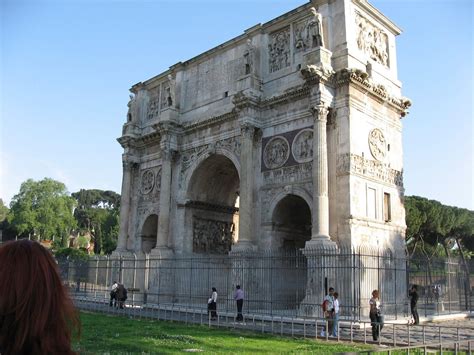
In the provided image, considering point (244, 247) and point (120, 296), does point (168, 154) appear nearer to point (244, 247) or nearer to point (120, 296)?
point (244, 247)

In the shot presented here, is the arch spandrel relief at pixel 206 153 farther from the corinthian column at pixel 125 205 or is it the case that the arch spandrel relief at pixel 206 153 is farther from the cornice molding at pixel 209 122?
the corinthian column at pixel 125 205

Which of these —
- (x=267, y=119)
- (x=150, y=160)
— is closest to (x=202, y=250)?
(x=150, y=160)

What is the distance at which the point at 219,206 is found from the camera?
86.0 ft

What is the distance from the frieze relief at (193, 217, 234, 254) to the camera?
25.1 metres

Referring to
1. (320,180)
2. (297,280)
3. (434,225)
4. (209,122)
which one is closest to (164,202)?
(209,122)

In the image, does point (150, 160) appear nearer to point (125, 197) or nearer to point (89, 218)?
point (125, 197)

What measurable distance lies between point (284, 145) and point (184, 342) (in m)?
11.3

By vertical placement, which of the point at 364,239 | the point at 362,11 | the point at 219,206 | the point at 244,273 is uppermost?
the point at 362,11

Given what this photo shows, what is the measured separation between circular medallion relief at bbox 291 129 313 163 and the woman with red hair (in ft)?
58.3

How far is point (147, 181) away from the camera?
91.1 ft

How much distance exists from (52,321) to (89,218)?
8467 centimetres

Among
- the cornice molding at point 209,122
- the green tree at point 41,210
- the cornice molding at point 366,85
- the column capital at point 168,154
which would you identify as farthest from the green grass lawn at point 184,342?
the green tree at point 41,210

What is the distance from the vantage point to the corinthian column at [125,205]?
2750 centimetres

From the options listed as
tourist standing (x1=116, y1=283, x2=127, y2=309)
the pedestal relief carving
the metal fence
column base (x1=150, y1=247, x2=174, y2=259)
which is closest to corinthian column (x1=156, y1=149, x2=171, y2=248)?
column base (x1=150, y1=247, x2=174, y2=259)
